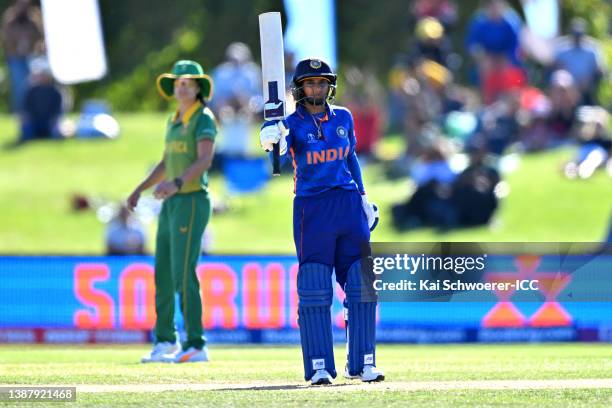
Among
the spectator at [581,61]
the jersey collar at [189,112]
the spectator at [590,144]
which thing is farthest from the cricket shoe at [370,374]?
the spectator at [581,61]

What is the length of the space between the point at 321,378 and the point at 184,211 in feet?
9.08

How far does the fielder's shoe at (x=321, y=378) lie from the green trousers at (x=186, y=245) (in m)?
2.58

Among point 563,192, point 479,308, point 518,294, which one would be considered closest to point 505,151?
point 563,192

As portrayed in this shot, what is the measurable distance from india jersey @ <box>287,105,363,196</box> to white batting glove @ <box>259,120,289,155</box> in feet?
0.24

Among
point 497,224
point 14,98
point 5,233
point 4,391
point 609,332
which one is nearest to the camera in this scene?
point 4,391

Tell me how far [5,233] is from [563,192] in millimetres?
8211

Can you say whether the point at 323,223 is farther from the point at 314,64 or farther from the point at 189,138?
the point at 189,138

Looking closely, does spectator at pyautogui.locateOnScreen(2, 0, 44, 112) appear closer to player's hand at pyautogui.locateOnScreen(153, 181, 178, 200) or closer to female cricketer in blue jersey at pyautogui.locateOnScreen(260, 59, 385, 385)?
player's hand at pyautogui.locateOnScreen(153, 181, 178, 200)

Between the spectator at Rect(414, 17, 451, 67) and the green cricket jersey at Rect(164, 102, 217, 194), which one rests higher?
the spectator at Rect(414, 17, 451, 67)

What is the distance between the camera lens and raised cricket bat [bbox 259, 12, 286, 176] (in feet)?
29.1

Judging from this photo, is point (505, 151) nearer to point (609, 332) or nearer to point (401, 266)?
point (609, 332)

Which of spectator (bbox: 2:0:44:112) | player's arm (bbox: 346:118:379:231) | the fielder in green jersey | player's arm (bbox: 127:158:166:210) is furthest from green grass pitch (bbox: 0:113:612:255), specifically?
player's arm (bbox: 346:118:379:231)

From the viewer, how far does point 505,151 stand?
869 inches

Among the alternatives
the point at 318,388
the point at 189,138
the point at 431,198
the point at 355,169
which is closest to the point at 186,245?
the point at 189,138
